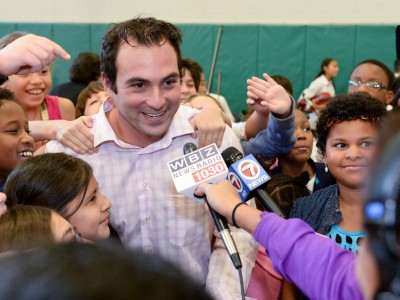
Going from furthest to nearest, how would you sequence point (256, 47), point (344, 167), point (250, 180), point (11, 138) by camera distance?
point (256, 47) → point (11, 138) → point (344, 167) → point (250, 180)

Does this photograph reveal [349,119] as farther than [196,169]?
Yes

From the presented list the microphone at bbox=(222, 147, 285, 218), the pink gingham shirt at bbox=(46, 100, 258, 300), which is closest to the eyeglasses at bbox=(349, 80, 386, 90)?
the pink gingham shirt at bbox=(46, 100, 258, 300)

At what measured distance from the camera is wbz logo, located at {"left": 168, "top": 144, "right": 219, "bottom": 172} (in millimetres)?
1354

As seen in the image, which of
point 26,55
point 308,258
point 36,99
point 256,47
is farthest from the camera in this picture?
point 256,47

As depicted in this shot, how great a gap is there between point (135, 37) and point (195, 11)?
747 cm

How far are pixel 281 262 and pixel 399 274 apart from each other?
1.72 ft

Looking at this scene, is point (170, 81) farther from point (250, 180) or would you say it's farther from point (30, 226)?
point (30, 226)

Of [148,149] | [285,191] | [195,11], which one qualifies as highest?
[195,11]

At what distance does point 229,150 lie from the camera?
1.46 m

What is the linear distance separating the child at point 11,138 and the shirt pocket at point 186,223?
76 cm

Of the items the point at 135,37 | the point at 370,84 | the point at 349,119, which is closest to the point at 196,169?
the point at 135,37

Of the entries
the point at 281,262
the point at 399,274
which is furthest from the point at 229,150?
the point at 399,274

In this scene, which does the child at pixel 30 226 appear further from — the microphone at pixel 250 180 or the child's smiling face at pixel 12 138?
the child's smiling face at pixel 12 138

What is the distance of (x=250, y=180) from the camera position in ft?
4.40
